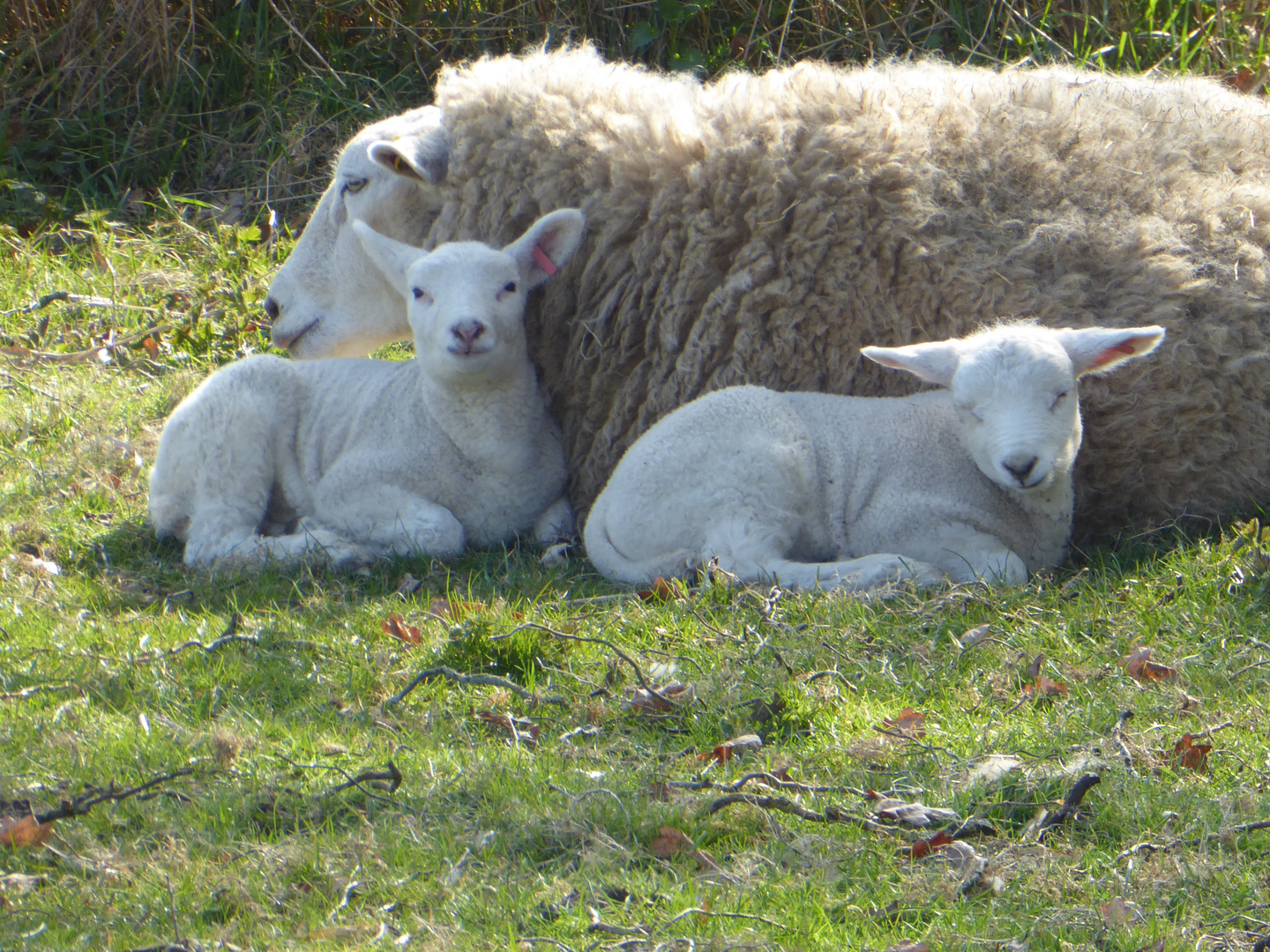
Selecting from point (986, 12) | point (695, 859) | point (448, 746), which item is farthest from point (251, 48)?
point (695, 859)

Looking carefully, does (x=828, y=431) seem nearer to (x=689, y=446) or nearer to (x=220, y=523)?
(x=689, y=446)

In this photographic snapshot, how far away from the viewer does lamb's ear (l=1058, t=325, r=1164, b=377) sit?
12.9 ft

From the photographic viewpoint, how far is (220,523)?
489 centimetres

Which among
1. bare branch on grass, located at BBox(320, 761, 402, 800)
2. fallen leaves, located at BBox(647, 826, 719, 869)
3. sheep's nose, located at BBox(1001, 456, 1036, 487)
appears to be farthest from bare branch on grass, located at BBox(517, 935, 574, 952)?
sheep's nose, located at BBox(1001, 456, 1036, 487)

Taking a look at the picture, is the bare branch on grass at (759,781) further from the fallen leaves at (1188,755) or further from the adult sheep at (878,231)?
the adult sheep at (878,231)

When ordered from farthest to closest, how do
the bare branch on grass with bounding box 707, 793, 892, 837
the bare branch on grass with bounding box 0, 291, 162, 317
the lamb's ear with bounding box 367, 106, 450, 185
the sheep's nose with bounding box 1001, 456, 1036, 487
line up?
the bare branch on grass with bounding box 0, 291, 162, 317, the lamb's ear with bounding box 367, 106, 450, 185, the sheep's nose with bounding box 1001, 456, 1036, 487, the bare branch on grass with bounding box 707, 793, 892, 837

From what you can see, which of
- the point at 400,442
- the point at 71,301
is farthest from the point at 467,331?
the point at 71,301

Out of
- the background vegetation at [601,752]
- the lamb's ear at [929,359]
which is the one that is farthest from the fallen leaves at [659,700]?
the lamb's ear at [929,359]

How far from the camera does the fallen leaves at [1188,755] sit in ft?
9.91

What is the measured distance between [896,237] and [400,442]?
5.93 ft

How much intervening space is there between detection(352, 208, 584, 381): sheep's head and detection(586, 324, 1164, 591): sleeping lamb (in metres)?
0.62

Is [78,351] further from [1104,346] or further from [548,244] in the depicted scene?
[1104,346]

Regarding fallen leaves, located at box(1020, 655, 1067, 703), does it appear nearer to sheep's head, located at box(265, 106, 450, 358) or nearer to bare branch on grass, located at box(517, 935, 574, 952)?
bare branch on grass, located at box(517, 935, 574, 952)

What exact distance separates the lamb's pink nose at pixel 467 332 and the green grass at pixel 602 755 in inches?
28.6
